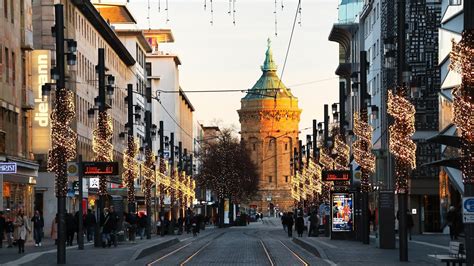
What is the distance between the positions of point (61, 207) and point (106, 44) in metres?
75.6

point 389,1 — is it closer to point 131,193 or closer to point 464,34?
point 131,193

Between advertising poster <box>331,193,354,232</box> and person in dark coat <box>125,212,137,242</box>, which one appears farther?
person in dark coat <box>125,212,137,242</box>

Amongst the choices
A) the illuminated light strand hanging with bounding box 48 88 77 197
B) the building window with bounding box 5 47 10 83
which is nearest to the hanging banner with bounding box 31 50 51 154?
the building window with bounding box 5 47 10 83

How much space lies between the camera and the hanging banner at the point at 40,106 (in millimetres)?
64562

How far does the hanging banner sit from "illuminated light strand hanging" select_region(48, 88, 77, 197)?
91.0 ft

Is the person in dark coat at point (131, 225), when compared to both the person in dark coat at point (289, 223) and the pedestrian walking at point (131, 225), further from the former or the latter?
the person in dark coat at point (289, 223)

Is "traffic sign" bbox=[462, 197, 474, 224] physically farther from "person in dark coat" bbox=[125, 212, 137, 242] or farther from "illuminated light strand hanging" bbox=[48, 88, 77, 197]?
"person in dark coat" bbox=[125, 212, 137, 242]

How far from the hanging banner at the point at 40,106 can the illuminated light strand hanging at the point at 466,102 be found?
4186cm

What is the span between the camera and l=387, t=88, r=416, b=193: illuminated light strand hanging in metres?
35.3

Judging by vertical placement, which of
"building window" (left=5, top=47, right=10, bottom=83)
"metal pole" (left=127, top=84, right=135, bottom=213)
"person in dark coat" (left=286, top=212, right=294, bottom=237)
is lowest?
"person in dark coat" (left=286, top=212, right=294, bottom=237)

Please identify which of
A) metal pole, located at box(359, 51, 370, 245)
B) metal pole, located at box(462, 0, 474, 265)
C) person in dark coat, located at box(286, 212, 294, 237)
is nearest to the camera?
metal pole, located at box(462, 0, 474, 265)

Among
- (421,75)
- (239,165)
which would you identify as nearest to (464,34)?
(421,75)

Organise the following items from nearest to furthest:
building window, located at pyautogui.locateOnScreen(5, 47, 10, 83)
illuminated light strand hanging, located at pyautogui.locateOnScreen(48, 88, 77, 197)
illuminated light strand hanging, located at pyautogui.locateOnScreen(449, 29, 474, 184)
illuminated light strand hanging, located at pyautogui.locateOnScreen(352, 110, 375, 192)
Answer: illuminated light strand hanging, located at pyautogui.locateOnScreen(449, 29, 474, 184)
illuminated light strand hanging, located at pyautogui.locateOnScreen(48, 88, 77, 197)
illuminated light strand hanging, located at pyautogui.locateOnScreen(352, 110, 375, 192)
building window, located at pyautogui.locateOnScreen(5, 47, 10, 83)

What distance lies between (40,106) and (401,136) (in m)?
33.4
